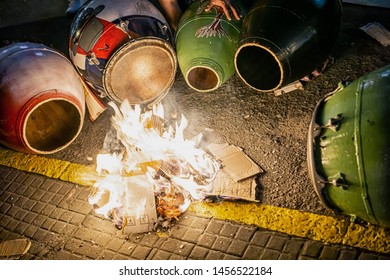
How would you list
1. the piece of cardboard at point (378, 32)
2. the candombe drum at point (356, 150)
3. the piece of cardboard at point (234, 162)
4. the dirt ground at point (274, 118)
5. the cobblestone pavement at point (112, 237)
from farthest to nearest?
the piece of cardboard at point (378, 32) → the piece of cardboard at point (234, 162) → the dirt ground at point (274, 118) → the cobblestone pavement at point (112, 237) → the candombe drum at point (356, 150)

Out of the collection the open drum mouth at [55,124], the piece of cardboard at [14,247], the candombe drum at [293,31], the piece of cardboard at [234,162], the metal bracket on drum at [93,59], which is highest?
the candombe drum at [293,31]

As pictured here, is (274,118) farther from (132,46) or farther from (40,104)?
(40,104)

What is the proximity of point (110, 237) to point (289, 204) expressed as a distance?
191 cm

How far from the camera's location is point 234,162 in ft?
13.2

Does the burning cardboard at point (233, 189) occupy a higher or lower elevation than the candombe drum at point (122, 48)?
lower

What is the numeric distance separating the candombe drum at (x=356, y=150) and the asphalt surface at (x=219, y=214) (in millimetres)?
557

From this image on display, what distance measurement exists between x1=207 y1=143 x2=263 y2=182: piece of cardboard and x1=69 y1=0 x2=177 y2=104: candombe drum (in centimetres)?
131

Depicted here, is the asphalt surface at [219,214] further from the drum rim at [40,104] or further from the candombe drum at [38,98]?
the drum rim at [40,104]

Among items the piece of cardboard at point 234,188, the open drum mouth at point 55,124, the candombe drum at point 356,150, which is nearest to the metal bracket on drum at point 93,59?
the open drum mouth at point 55,124

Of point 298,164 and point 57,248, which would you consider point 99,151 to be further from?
point 298,164

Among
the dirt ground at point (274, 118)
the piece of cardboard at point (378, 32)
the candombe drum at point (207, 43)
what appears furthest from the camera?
the piece of cardboard at point (378, 32)

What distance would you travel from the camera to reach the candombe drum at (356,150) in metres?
2.53

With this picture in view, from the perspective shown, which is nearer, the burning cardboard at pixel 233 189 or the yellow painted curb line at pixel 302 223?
the yellow painted curb line at pixel 302 223

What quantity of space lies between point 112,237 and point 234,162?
62.1 inches
